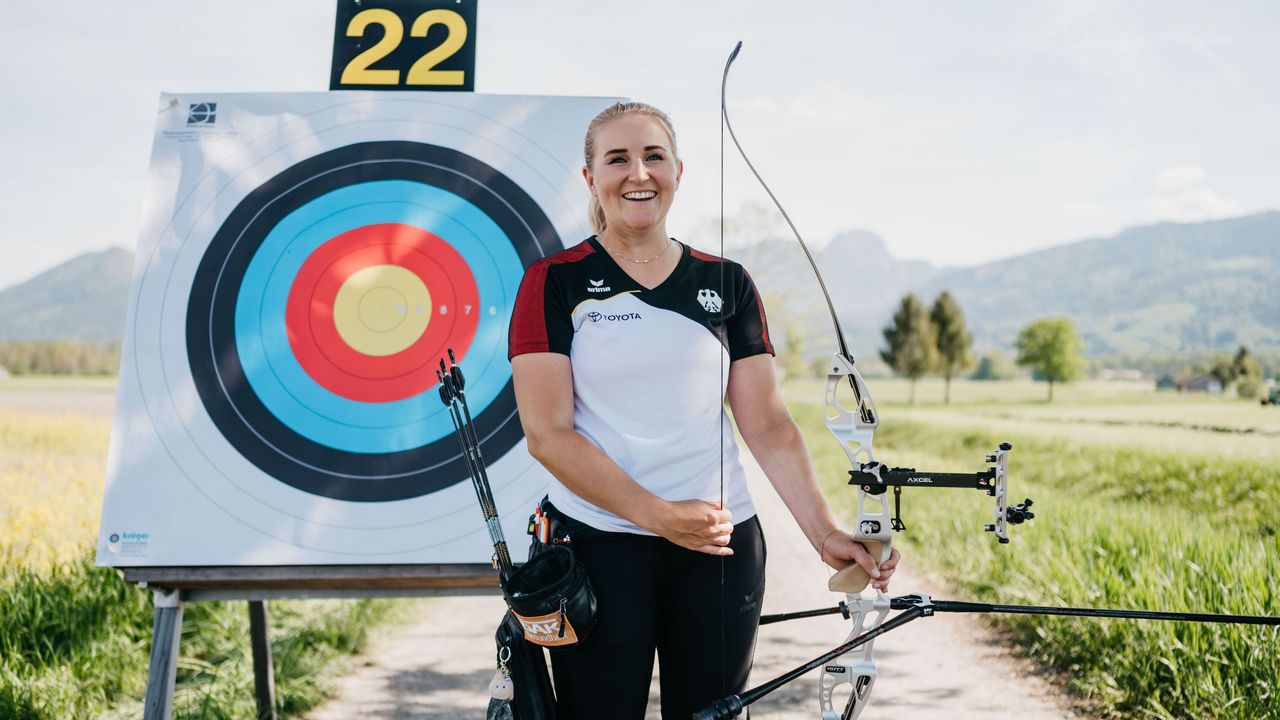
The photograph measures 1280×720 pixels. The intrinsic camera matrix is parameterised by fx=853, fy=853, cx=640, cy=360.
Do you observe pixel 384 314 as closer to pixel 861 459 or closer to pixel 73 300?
pixel 861 459

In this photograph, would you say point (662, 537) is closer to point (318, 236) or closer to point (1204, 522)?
point (318, 236)

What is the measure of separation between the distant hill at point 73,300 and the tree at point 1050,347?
98.4ft

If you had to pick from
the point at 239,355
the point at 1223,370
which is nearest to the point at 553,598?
the point at 239,355

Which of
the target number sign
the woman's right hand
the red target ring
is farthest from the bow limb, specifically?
the target number sign

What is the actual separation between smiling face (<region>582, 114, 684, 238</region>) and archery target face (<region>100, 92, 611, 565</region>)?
1099 mm

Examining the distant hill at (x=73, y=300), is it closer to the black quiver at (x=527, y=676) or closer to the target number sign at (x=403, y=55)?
the target number sign at (x=403, y=55)

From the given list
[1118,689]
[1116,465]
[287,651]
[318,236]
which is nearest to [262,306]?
[318,236]

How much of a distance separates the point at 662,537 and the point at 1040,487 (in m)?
6.02

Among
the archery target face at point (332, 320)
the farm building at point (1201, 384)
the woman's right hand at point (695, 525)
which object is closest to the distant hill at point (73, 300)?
the archery target face at point (332, 320)

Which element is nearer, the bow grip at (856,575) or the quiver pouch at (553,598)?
the quiver pouch at (553,598)

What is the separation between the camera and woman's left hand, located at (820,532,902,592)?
54.9 inches

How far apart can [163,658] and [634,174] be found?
1.85 metres

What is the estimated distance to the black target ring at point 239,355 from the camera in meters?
2.44

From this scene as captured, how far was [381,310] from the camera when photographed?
2.59 metres
